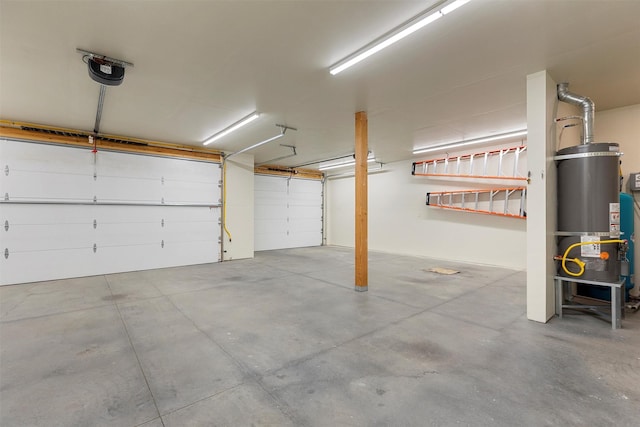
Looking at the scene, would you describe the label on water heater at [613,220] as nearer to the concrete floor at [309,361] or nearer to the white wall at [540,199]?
the white wall at [540,199]

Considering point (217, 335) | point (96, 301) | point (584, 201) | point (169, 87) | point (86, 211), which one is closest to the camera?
point (217, 335)

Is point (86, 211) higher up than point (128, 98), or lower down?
lower down

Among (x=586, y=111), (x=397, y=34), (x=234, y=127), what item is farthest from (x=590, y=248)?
(x=234, y=127)

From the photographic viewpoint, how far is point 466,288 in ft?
15.6

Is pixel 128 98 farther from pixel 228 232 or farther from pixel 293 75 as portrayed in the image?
pixel 228 232

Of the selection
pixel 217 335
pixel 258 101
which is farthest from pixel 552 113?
pixel 217 335

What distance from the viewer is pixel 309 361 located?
2428 millimetres

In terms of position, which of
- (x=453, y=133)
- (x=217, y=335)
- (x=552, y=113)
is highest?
(x=453, y=133)

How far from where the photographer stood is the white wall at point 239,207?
7871mm

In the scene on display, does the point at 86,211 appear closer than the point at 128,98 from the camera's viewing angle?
No

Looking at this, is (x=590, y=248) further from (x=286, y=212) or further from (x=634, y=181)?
(x=286, y=212)

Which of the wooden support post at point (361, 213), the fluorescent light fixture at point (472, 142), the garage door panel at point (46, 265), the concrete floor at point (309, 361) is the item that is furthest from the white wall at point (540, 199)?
the garage door panel at point (46, 265)

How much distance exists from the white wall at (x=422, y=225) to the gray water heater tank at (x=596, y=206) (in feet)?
11.1

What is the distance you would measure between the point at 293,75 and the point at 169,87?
1.75 m
